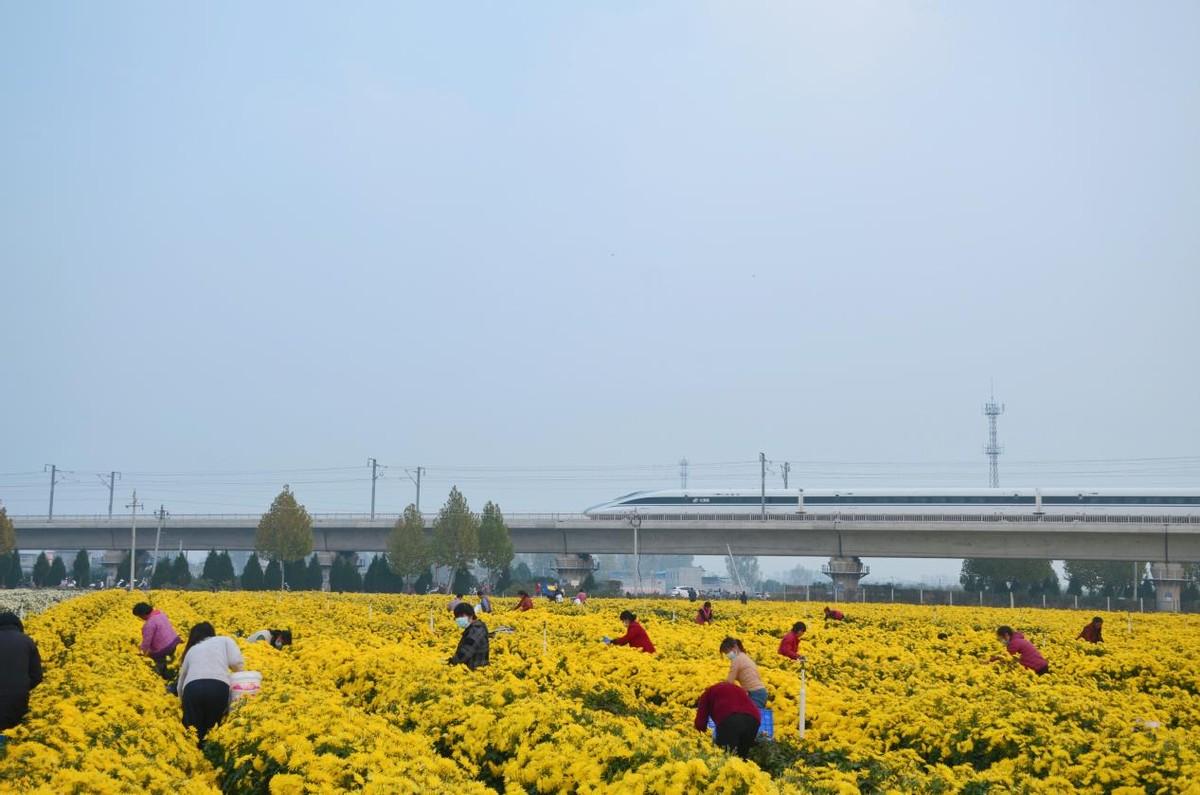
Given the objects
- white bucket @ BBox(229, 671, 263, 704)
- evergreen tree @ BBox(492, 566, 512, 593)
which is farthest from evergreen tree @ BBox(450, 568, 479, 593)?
white bucket @ BBox(229, 671, 263, 704)

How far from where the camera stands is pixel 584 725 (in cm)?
1158

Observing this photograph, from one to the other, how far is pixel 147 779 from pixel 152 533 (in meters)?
109

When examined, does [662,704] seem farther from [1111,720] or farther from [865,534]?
[865,534]

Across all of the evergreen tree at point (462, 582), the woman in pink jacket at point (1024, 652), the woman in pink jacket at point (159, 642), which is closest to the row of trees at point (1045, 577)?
the evergreen tree at point (462, 582)

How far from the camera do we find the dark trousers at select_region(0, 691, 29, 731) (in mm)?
11109

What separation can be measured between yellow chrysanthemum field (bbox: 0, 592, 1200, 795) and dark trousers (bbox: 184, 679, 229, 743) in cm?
42

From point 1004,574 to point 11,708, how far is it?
292 ft

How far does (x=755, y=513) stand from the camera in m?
89.8

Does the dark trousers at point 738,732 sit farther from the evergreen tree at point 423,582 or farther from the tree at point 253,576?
the evergreen tree at point 423,582

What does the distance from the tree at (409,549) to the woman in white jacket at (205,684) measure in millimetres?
71894

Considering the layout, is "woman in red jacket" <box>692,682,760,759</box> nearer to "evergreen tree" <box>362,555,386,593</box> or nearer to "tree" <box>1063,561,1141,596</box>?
"evergreen tree" <box>362,555,386,593</box>

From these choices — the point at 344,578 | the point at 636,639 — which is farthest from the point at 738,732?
the point at 344,578

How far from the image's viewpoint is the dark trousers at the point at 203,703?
12.7m

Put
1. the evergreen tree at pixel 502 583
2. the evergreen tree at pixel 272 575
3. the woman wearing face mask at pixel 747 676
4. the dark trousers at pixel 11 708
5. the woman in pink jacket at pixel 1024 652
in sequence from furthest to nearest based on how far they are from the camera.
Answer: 1. the evergreen tree at pixel 502 583
2. the evergreen tree at pixel 272 575
3. the woman in pink jacket at pixel 1024 652
4. the woman wearing face mask at pixel 747 676
5. the dark trousers at pixel 11 708
